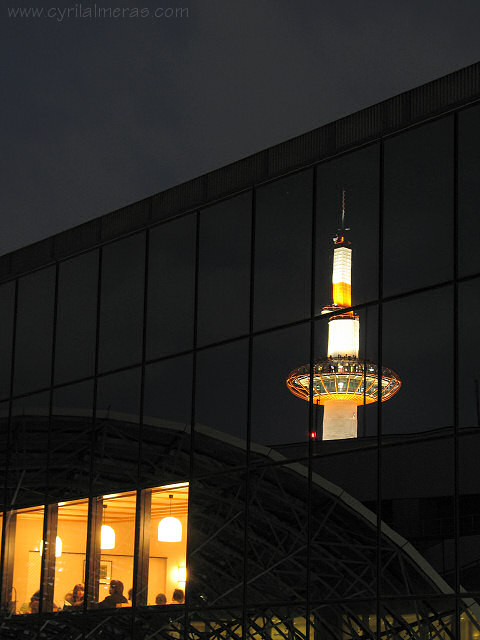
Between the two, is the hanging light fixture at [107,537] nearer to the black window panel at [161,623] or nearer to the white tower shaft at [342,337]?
the black window panel at [161,623]

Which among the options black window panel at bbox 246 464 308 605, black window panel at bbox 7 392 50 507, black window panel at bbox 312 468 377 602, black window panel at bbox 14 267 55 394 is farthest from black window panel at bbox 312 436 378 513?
black window panel at bbox 14 267 55 394

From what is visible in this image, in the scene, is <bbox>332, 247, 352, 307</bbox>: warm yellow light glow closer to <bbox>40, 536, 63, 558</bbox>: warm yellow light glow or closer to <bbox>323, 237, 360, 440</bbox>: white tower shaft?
<bbox>323, 237, 360, 440</bbox>: white tower shaft

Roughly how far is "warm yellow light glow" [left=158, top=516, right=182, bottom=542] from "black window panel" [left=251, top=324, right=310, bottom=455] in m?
2.45

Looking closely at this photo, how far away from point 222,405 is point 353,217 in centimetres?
446

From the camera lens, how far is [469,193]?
18.5m

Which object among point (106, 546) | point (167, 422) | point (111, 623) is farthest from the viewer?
point (106, 546)

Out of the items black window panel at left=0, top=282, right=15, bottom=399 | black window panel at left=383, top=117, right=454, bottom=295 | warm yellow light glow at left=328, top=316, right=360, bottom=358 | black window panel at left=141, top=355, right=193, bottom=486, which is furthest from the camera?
black window panel at left=0, top=282, right=15, bottom=399

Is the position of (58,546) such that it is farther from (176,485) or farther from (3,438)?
(176,485)

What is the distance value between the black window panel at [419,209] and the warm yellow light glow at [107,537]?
860 cm

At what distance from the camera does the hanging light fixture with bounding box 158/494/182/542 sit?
22.8 metres

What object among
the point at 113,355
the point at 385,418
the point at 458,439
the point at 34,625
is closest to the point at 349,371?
the point at 385,418

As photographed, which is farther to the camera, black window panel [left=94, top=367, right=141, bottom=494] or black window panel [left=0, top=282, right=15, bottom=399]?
black window panel [left=0, top=282, right=15, bottom=399]

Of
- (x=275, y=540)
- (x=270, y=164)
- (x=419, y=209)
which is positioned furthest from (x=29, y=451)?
(x=419, y=209)

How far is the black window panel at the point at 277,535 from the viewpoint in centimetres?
2016
